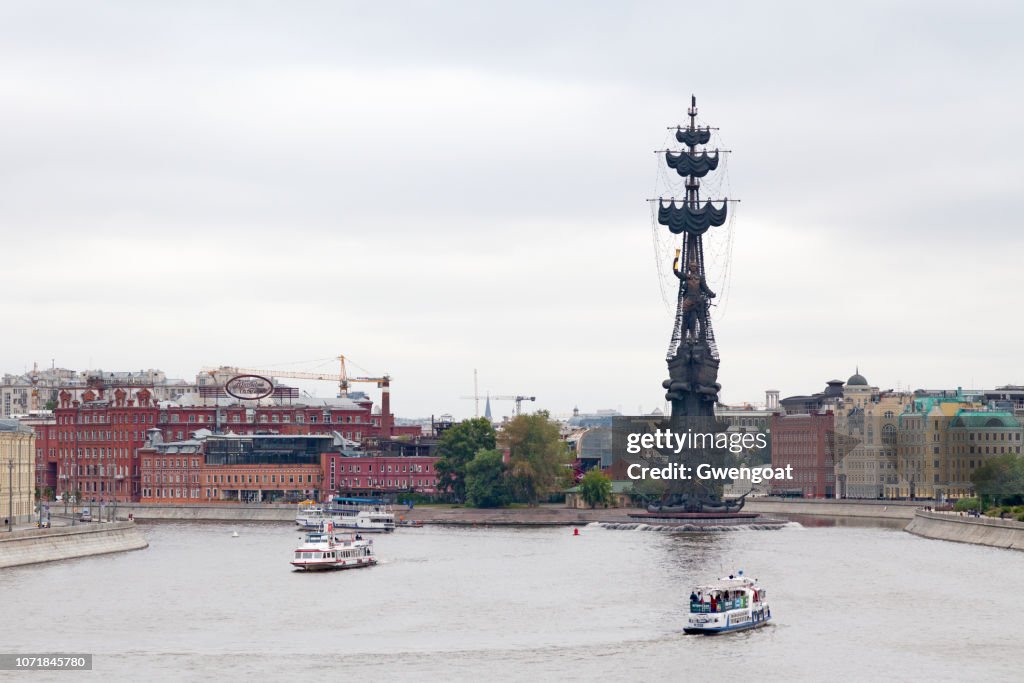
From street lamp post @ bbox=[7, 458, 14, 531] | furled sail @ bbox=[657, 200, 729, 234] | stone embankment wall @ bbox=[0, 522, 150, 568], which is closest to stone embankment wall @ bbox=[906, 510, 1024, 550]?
furled sail @ bbox=[657, 200, 729, 234]

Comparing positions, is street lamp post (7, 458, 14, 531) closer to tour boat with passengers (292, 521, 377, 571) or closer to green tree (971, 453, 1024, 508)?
tour boat with passengers (292, 521, 377, 571)

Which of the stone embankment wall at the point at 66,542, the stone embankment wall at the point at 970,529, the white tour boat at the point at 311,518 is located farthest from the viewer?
the white tour boat at the point at 311,518

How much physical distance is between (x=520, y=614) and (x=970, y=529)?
65306 mm

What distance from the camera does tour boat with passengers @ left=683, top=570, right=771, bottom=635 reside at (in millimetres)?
92375

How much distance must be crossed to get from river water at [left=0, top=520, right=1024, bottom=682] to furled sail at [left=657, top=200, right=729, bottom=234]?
167ft

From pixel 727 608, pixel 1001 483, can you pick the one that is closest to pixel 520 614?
pixel 727 608

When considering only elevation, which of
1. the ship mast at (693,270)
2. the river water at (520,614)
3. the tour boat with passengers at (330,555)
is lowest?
the river water at (520,614)

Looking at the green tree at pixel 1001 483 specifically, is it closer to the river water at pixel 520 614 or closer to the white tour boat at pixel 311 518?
the river water at pixel 520 614

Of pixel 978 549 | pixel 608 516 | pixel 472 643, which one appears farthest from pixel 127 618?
pixel 608 516

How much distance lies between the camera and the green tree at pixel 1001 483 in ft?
560

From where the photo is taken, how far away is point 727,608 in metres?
93.8

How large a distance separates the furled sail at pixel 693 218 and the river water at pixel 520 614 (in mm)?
50905

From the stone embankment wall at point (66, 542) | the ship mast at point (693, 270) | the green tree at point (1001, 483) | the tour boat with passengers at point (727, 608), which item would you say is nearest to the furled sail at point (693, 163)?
the ship mast at point (693, 270)

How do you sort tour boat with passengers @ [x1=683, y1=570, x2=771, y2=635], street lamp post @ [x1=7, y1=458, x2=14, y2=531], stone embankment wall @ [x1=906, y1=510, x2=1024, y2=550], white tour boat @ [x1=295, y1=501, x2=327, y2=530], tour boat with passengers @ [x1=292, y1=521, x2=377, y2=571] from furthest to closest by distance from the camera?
1. white tour boat @ [x1=295, y1=501, x2=327, y2=530]
2. stone embankment wall @ [x1=906, y1=510, x2=1024, y2=550]
3. street lamp post @ [x1=7, y1=458, x2=14, y2=531]
4. tour boat with passengers @ [x1=292, y1=521, x2=377, y2=571]
5. tour boat with passengers @ [x1=683, y1=570, x2=771, y2=635]
